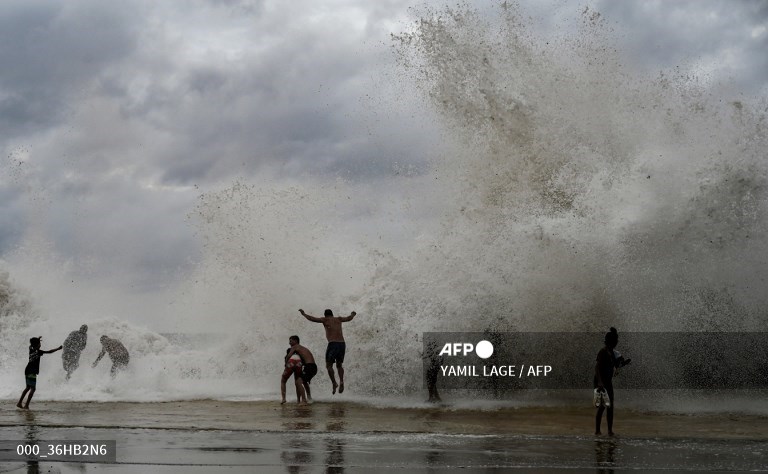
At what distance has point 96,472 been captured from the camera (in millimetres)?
8039

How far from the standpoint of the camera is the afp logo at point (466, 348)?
16312mm

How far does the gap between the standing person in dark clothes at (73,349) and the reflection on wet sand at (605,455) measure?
1389 cm

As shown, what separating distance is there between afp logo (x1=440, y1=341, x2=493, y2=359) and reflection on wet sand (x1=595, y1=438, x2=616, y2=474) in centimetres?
574

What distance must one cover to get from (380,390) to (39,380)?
10.00 metres

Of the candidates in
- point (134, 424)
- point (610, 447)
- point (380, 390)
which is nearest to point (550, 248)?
point (380, 390)

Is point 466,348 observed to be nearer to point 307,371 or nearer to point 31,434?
point 307,371

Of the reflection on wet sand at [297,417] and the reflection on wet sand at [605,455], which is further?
the reflection on wet sand at [297,417]

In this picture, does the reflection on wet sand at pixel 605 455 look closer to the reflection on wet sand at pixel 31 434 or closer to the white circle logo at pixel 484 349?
the reflection on wet sand at pixel 31 434

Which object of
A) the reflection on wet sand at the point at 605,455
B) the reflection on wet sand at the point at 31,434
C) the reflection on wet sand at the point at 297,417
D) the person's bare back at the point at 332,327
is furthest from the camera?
the person's bare back at the point at 332,327

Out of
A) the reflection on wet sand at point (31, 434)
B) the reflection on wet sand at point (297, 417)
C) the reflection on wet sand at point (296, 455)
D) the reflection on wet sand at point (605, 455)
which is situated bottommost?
the reflection on wet sand at point (605, 455)

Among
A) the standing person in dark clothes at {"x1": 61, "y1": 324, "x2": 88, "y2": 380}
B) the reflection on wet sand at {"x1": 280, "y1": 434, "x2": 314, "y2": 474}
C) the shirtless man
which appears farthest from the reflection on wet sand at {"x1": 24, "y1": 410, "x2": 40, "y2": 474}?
the shirtless man

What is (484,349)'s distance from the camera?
54.7 ft

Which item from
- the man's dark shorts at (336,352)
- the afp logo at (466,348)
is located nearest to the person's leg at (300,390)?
the man's dark shorts at (336,352)

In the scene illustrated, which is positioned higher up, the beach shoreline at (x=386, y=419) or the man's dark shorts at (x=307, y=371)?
the man's dark shorts at (x=307, y=371)
